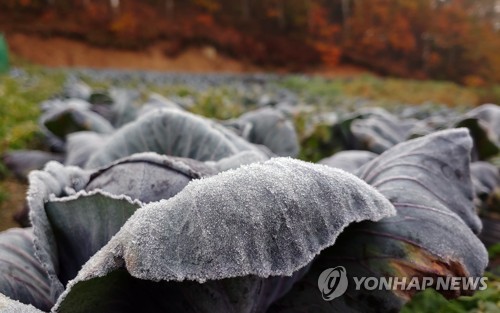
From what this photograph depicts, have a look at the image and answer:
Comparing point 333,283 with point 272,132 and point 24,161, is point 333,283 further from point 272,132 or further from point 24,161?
point 24,161

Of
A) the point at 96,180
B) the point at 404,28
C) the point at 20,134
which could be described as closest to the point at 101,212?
the point at 96,180

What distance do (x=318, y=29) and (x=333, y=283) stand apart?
3754 cm

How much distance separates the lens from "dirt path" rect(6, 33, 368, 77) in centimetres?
2653

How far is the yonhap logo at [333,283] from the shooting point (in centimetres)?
114

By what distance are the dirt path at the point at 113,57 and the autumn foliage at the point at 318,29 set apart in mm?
539

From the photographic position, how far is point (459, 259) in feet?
3.58

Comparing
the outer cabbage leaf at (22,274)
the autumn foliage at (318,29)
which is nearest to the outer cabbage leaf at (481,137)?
the outer cabbage leaf at (22,274)

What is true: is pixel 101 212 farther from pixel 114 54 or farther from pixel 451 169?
pixel 114 54

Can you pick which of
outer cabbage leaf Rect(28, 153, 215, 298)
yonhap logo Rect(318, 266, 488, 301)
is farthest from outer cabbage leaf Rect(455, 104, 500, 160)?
outer cabbage leaf Rect(28, 153, 215, 298)

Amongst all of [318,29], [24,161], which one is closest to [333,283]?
Result: [24,161]

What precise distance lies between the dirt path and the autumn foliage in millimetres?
539

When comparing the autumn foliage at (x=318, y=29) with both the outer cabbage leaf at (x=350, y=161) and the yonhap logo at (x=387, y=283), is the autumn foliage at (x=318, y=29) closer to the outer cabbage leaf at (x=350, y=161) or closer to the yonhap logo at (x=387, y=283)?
the outer cabbage leaf at (x=350, y=161)

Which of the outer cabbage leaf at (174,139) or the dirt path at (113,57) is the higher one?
the outer cabbage leaf at (174,139)

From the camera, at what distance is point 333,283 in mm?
1140
